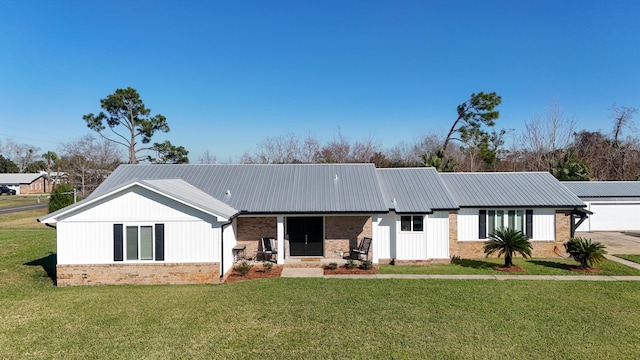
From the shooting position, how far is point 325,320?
9.32 m

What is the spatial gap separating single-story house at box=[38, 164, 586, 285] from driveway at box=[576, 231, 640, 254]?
178 inches

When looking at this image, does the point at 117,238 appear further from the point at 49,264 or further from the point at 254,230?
the point at 49,264

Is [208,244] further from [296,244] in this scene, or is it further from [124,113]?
[124,113]

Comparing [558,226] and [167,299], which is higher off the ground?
[558,226]

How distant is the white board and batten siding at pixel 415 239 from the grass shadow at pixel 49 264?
13758mm

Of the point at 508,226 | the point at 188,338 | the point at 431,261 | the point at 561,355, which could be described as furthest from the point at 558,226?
the point at 188,338

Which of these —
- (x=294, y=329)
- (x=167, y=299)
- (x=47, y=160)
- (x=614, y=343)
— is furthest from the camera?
(x=47, y=160)

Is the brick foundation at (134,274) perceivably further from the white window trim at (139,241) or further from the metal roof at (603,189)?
the metal roof at (603,189)

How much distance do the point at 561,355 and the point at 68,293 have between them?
14.6 metres

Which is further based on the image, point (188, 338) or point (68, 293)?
point (68, 293)

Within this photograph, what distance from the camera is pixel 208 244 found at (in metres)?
13.3

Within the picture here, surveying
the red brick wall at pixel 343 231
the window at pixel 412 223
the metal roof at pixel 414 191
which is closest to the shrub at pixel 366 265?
the red brick wall at pixel 343 231

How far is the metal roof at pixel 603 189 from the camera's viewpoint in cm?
2566

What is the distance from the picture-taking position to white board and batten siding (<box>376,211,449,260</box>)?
1639 cm
